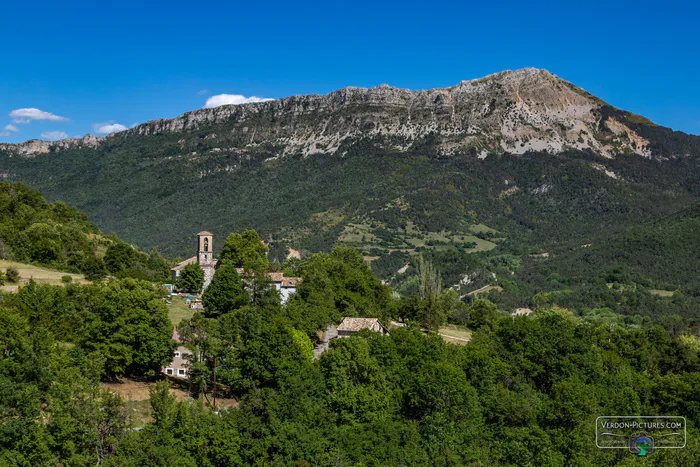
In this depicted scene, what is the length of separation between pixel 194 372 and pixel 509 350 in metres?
25.6

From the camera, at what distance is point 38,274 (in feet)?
201

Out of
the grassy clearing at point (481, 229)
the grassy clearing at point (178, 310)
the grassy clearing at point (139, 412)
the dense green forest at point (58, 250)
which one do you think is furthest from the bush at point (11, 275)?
the grassy clearing at point (481, 229)

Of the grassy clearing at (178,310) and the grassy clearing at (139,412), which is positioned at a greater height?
the grassy clearing at (178,310)

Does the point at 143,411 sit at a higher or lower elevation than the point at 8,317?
lower

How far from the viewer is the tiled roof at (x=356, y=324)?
52.2 m

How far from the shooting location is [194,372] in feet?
136

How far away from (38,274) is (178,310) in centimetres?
1587

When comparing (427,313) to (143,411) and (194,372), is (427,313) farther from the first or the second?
(143,411)

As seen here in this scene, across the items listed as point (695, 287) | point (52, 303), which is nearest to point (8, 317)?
point (52, 303)

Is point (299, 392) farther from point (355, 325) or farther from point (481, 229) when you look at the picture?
point (481, 229)

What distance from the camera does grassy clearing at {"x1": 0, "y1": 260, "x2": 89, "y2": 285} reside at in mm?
57972

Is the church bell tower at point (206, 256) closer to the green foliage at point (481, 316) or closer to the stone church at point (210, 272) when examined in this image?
the stone church at point (210, 272)

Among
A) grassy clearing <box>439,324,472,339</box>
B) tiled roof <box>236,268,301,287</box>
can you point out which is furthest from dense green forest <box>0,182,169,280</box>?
grassy clearing <box>439,324,472,339</box>

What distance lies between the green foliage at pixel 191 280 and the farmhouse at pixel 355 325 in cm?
2160
